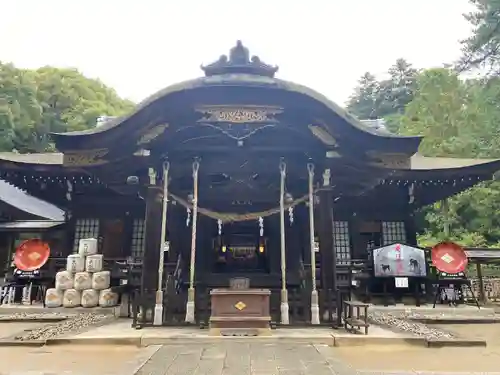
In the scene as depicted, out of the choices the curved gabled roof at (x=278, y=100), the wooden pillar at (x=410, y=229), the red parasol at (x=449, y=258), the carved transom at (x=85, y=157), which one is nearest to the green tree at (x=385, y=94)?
the wooden pillar at (x=410, y=229)

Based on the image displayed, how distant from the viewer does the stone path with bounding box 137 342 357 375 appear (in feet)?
14.1

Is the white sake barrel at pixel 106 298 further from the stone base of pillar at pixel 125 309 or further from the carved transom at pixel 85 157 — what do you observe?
the carved transom at pixel 85 157

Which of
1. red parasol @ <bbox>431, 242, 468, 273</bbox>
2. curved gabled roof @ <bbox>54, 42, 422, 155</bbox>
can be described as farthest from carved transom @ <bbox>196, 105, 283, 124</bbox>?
red parasol @ <bbox>431, 242, 468, 273</bbox>

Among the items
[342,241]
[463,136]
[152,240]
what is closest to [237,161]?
[152,240]

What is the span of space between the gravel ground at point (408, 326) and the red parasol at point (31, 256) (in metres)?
9.46

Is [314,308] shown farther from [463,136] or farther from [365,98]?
[365,98]

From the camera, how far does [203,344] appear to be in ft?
19.5

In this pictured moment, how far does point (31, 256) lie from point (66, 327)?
18.6 feet

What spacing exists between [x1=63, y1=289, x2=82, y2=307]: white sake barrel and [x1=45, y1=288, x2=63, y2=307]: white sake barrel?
22 centimetres

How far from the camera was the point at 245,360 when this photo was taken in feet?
15.9

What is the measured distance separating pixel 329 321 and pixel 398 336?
1.31 m

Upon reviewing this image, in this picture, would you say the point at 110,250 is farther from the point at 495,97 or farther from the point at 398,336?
the point at 495,97

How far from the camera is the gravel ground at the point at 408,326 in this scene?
679 centimetres

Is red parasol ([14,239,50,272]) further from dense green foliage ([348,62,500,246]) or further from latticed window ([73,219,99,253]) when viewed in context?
dense green foliage ([348,62,500,246])
